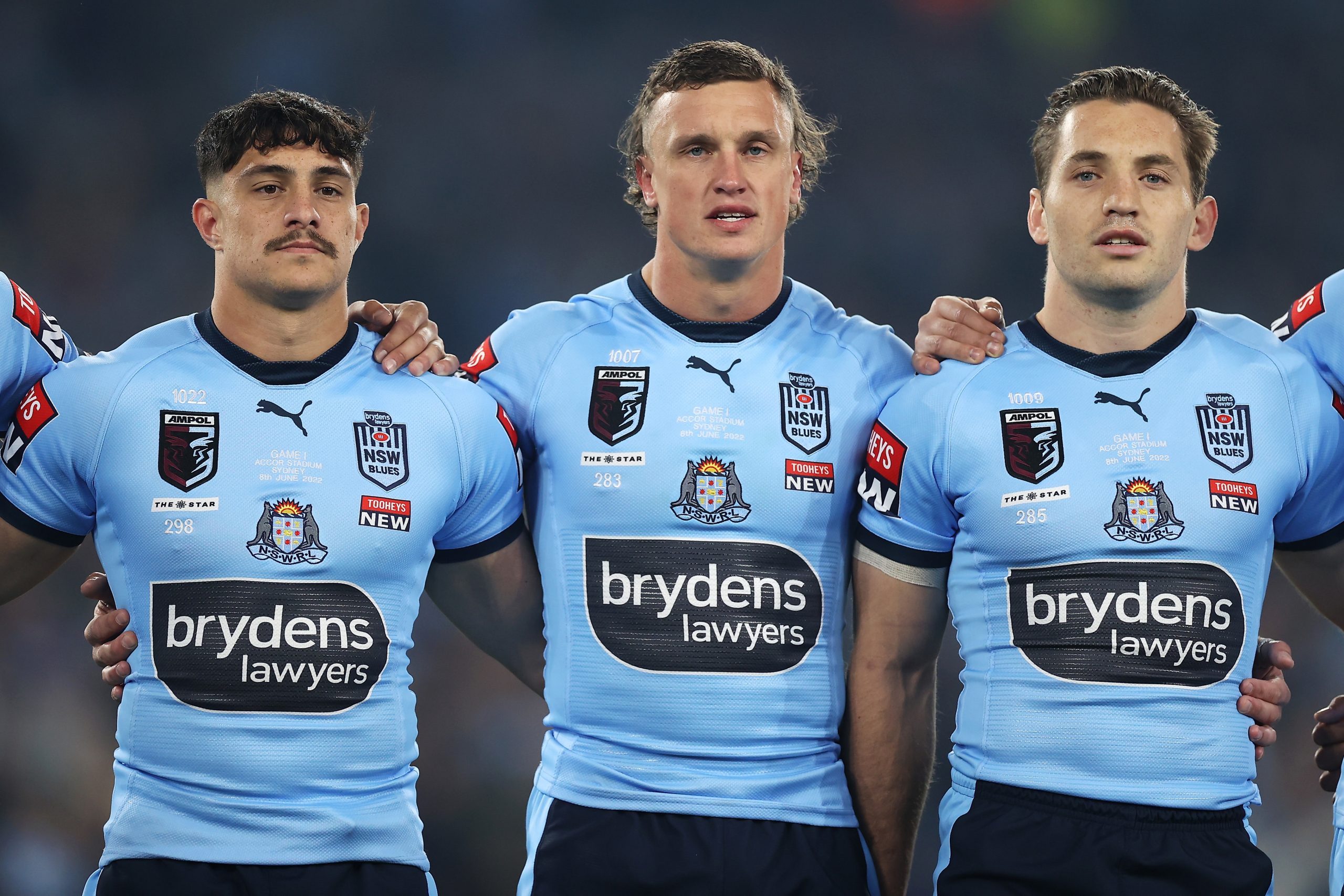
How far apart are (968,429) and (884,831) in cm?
109

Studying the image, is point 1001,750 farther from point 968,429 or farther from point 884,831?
point 968,429

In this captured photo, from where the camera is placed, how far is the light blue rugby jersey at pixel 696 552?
133 inches

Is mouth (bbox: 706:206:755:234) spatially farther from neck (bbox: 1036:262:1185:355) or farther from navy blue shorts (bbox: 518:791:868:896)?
navy blue shorts (bbox: 518:791:868:896)

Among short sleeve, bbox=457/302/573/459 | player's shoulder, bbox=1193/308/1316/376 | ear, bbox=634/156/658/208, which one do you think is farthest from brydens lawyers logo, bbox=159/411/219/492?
player's shoulder, bbox=1193/308/1316/376

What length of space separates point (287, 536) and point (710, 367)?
1201mm

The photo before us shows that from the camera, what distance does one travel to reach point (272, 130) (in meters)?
3.54

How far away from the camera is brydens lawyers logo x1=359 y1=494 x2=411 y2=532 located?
3.36m

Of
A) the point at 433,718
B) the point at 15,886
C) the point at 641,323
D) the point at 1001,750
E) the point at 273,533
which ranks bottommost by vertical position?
the point at 15,886

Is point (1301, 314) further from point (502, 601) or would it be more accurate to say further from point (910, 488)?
point (502, 601)

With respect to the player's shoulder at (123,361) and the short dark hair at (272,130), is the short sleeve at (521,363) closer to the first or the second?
the short dark hair at (272,130)

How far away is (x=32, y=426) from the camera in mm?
3371

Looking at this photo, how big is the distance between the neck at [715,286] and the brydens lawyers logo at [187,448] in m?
1.28

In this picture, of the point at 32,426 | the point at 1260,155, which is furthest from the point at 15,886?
the point at 1260,155

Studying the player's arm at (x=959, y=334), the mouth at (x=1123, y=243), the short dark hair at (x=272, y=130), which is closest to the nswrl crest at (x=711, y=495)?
the player's arm at (x=959, y=334)
